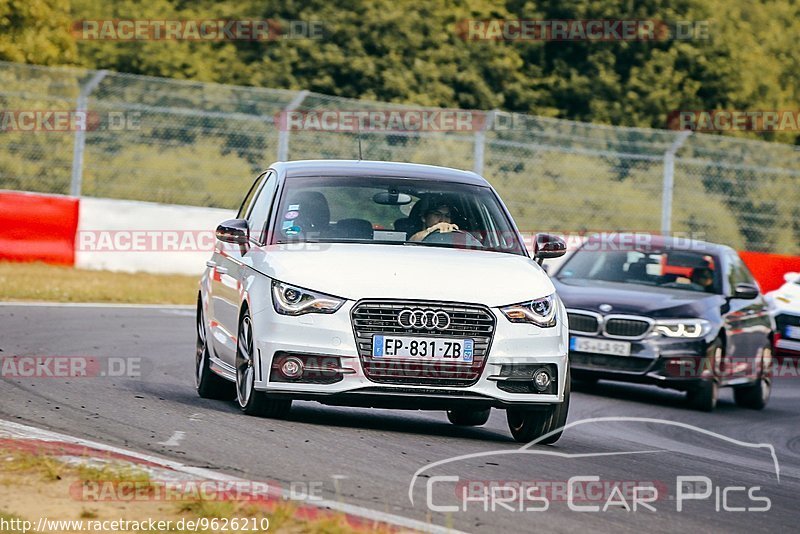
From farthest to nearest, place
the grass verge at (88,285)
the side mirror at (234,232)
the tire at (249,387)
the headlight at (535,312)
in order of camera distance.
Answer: the grass verge at (88,285) → the side mirror at (234,232) → the tire at (249,387) → the headlight at (535,312)

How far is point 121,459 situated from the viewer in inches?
301

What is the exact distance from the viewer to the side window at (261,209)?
10.4m

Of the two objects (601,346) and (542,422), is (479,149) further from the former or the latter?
(542,422)

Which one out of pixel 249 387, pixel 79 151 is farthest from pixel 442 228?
pixel 79 151

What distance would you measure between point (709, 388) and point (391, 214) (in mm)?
5454

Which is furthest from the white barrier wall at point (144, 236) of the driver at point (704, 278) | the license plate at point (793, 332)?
the driver at point (704, 278)

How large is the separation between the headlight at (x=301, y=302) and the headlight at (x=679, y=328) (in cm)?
616

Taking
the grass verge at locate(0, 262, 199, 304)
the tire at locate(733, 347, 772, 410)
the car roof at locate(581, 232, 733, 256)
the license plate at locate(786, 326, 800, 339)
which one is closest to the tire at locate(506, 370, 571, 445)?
the tire at locate(733, 347, 772, 410)

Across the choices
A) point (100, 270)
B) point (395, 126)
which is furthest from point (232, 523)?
point (395, 126)

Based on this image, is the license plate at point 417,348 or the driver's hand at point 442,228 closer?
the license plate at point 417,348

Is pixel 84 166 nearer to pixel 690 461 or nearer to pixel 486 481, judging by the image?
pixel 690 461

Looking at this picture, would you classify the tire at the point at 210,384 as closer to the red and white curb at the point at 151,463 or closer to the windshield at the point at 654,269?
the red and white curb at the point at 151,463

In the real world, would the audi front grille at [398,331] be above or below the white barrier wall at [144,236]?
above

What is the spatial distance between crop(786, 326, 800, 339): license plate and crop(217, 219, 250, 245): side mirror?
10.7 m
